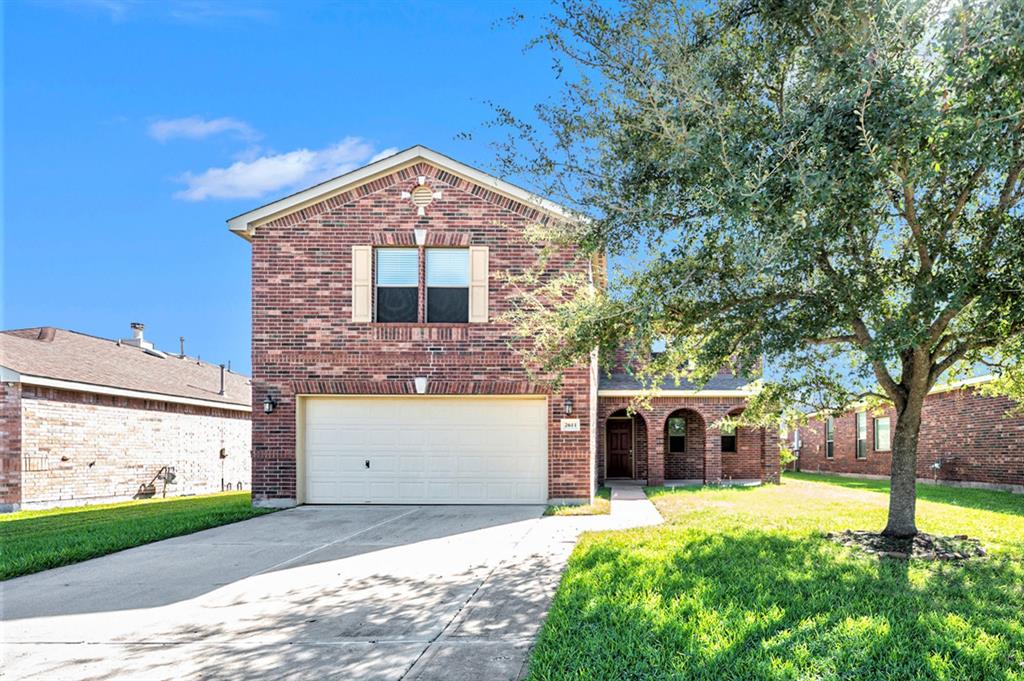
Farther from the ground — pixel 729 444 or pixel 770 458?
pixel 729 444

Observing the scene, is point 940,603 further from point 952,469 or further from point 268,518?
point 952,469

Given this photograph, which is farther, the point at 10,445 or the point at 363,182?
the point at 10,445

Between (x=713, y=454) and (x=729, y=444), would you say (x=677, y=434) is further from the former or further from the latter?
(x=713, y=454)

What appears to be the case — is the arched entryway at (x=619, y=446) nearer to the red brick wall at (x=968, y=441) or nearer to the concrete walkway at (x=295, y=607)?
the red brick wall at (x=968, y=441)

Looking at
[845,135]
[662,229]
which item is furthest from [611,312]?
[845,135]

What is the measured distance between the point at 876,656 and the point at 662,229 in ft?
17.3

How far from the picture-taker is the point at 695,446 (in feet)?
71.8

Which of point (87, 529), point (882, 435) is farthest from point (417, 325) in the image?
point (882, 435)

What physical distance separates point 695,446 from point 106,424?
16991mm

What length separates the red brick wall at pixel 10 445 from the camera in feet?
46.7

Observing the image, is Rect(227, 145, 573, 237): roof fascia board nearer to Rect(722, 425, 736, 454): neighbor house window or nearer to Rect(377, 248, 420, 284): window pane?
Rect(377, 248, 420, 284): window pane

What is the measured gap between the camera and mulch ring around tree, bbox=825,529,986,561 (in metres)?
7.90

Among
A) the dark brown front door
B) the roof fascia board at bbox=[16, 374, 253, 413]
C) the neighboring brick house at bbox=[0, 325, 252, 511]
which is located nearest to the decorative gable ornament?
the roof fascia board at bbox=[16, 374, 253, 413]

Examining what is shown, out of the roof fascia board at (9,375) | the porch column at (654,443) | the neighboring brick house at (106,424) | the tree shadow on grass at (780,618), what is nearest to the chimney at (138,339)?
the neighboring brick house at (106,424)
